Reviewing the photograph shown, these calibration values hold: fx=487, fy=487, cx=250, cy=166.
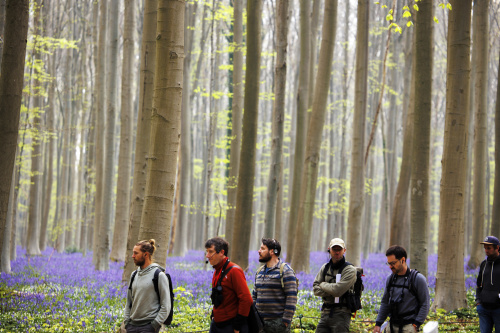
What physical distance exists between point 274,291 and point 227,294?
0.81 metres

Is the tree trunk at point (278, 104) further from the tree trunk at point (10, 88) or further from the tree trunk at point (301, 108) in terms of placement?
the tree trunk at point (10, 88)

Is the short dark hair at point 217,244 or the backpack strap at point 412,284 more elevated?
the short dark hair at point 217,244

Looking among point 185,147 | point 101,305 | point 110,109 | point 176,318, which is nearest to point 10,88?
point 101,305

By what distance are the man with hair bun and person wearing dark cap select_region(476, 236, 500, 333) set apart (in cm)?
451

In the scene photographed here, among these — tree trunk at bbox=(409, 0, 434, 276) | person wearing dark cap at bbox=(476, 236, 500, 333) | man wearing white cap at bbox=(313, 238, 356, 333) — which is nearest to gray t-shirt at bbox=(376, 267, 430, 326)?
man wearing white cap at bbox=(313, 238, 356, 333)

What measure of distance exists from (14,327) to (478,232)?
46.1 ft

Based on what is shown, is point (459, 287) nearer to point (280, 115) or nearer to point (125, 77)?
point (280, 115)

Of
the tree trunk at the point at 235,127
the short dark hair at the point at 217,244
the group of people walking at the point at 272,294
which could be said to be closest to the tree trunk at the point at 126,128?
the tree trunk at the point at 235,127

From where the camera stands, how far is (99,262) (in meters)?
14.8

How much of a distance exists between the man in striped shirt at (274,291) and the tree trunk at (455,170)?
17.1 ft

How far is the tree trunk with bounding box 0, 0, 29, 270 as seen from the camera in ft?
Result: 26.0

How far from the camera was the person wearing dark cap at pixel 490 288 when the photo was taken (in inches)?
272

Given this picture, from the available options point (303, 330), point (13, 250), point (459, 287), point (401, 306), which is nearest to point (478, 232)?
point (459, 287)

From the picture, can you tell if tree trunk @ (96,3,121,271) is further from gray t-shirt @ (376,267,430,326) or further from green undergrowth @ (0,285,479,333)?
gray t-shirt @ (376,267,430,326)
